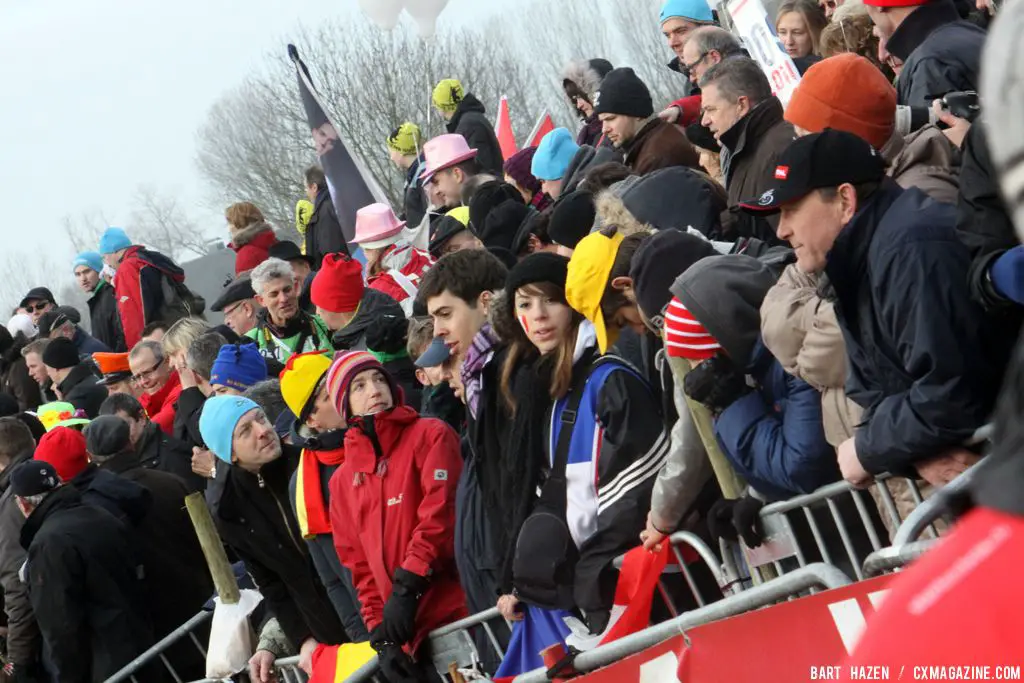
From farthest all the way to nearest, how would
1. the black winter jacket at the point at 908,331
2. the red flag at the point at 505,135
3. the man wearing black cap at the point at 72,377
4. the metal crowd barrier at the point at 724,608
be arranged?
the red flag at the point at 505,135 → the man wearing black cap at the point at 72,377 → the black winter jacket at the point at 908,331 → the metal crowd barrier at the point at 724,608

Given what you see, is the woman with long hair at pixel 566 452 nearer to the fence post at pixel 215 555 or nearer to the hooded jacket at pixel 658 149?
the hooded jacket at pixel 658 149

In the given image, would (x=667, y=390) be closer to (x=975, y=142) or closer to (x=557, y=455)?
(x=557, y=455)

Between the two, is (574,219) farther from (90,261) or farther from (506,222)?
(90,261)

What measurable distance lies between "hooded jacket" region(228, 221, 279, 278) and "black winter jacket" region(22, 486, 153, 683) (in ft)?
16.4

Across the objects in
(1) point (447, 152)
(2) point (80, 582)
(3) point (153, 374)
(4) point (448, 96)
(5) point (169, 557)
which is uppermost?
(4) point (448, 96)

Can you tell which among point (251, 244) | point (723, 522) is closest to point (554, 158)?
point (723, 522)

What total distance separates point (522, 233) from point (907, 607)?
23.8ft

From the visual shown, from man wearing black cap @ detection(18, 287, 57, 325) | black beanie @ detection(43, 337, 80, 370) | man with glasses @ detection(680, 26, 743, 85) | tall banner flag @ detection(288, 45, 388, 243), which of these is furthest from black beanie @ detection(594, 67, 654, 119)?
man wearing black cap @ detection(18, 287, 57, 325)

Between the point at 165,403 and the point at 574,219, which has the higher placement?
the point at 574,219

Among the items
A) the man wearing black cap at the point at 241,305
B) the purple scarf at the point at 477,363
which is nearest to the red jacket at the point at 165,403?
the man wearing black cap at the point at 241,305

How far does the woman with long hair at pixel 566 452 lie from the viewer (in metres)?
5.73

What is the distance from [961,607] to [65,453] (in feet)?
29.2

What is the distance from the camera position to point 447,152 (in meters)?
11.3

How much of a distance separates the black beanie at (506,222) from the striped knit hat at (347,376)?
1957 mm
